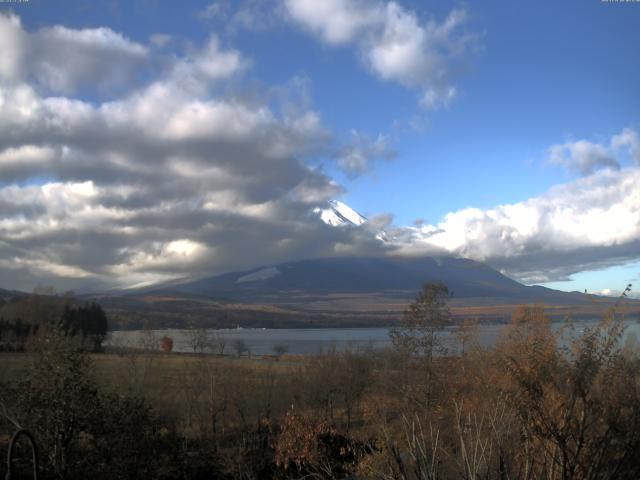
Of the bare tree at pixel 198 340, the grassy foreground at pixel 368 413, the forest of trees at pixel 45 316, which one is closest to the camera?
the grassy foreground at pixel 368 413

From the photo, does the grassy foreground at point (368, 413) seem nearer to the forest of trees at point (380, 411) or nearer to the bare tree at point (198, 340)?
the forest of trees at point (380, 411)

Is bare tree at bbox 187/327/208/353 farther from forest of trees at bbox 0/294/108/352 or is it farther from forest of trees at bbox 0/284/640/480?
forest of trees at bbox 0/294/108/352

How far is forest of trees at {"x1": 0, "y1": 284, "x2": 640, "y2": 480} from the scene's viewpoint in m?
7.92

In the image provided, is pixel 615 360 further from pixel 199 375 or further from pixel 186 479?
pixel 199 375

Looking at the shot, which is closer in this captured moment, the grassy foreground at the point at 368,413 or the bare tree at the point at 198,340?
the grassy foreground at the point at 368,413

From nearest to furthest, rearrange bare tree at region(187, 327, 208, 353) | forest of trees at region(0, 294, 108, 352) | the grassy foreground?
the grassy foreground < bare tree at region(187, 327, 208, 353) < forest of trees at region(0, 294, 108, 352)

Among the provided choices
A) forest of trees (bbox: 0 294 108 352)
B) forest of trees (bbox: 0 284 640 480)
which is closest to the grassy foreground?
forest of trees (bbox: 0 284 640 480)

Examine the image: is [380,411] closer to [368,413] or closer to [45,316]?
[368,413]

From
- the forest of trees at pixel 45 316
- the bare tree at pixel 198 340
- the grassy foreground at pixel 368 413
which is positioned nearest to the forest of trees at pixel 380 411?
the grassy foreground at pixel 368 413

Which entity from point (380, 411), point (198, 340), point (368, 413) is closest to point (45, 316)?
point (198, 340)

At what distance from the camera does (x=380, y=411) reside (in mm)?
28453

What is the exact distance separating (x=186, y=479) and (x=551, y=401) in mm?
22369

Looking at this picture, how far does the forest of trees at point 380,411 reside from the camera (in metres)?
7.92

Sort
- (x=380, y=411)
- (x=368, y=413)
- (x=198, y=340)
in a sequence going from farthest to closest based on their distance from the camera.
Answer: (x=198, y=340) → (x=368, y=413) → (x=380, y=411)
